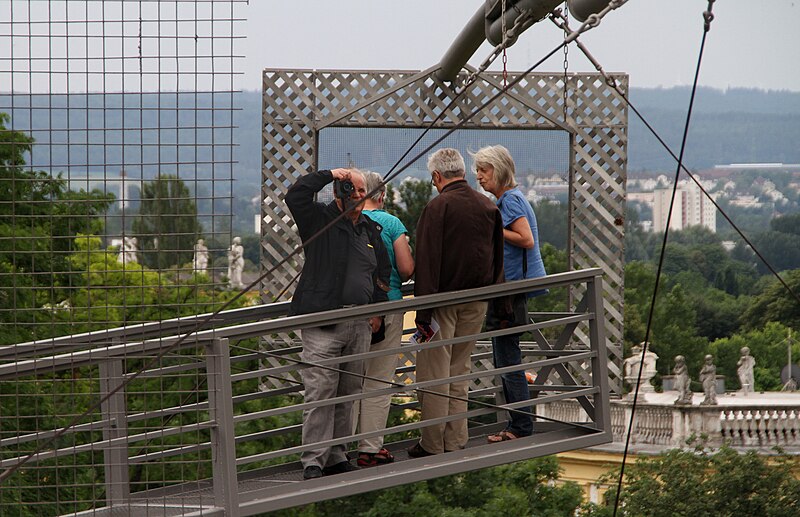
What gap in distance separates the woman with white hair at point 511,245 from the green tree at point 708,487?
2296cm

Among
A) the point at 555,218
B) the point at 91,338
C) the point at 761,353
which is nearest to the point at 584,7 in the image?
the point at 91,338

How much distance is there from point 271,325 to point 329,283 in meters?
0.49

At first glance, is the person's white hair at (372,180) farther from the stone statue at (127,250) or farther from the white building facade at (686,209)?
the white building facade at (686,209)

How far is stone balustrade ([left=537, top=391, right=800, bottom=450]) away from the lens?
38344 mm

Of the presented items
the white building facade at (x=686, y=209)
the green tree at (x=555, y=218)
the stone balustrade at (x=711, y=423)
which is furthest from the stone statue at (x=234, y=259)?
the white building facade at (x=686, y=209)

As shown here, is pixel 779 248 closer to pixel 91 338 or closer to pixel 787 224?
pixel 787 224

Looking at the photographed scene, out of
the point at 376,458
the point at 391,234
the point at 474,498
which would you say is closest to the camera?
the point at 376,458

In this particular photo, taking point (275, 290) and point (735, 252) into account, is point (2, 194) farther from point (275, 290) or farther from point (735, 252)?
point (735, 252)

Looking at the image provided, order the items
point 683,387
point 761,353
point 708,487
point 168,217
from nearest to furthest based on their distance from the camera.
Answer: point 168,217 → point 708,487 → point 683,387 → point 761,353

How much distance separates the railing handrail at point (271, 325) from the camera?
5031 mm

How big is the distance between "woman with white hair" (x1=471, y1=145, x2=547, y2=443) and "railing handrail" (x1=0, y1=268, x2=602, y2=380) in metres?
0.31

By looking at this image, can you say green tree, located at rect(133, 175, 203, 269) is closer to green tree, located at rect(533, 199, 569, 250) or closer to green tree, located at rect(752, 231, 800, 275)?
green tree, located at rect(533, 199, 569, 250)

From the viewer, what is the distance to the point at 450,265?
5.63 m

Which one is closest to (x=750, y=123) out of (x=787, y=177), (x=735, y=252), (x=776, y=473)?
(x=787, y=177)
